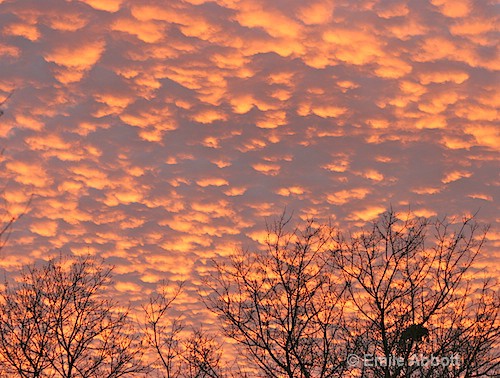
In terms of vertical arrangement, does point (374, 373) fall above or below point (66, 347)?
below

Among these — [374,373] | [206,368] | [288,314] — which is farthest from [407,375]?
[206,368]

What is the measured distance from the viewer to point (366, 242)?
18.0 metres

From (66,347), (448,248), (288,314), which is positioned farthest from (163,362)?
(448,248)

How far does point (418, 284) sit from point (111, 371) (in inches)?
475

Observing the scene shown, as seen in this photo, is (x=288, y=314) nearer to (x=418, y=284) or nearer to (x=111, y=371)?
(x=418, y=284)

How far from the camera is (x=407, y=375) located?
15.6 m

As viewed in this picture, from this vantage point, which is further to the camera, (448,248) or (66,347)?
(66,347)

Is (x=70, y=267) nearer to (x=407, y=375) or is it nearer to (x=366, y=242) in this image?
(x=366, y=242)

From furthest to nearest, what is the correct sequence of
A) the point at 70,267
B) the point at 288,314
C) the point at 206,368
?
the point at 70,267, the point at 206,368, the point at 288,314

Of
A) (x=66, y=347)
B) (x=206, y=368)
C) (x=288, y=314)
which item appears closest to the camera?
(x=288, y=314)

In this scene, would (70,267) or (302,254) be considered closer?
(302,254)

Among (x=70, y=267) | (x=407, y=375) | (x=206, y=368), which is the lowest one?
(x=407, y=375)

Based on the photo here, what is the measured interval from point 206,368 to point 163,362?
513cm

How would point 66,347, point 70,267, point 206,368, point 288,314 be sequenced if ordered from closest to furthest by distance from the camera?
point 288,314 → point 206,368 → point 66,347 → point 70,267
